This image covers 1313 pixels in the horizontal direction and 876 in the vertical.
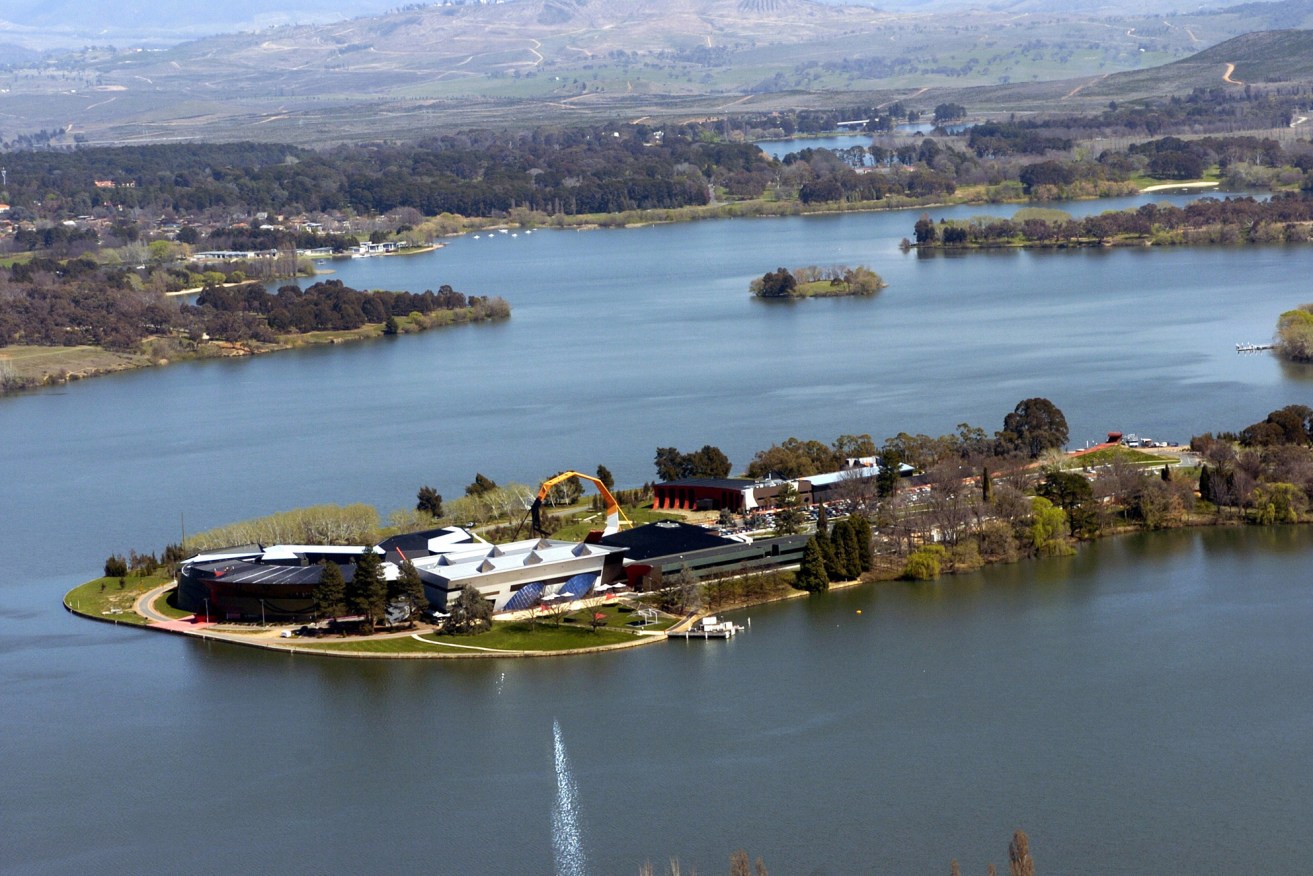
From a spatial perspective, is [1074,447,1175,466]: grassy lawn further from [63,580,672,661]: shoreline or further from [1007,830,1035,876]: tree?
[1007,830,1035,876]: tree

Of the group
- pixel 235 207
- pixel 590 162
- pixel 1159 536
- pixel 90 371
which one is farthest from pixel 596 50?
pixel 1159 536

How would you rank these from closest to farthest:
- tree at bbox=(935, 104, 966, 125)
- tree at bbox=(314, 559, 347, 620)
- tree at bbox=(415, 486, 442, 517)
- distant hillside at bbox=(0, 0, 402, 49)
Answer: tree at bbox=(314, 559, 347, 620) → tree at bbox=(415, 486, 442, 517) → tree at bbox=(935, 104, 966, 125) → distant hillside at bbox=(0, 0, 402, 49)

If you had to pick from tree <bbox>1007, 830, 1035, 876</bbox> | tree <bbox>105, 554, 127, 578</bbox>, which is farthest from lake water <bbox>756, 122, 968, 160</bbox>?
tree <bbox>1007, 830, 1035, 876</bbox>

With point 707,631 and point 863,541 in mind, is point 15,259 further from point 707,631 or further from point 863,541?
point 707,631

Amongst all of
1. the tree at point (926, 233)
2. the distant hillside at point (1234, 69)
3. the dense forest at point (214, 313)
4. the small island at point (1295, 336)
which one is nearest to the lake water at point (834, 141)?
the distant hillside at point (1234, 69)

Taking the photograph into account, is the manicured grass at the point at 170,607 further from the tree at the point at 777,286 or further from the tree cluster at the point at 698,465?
the tree at the point at 777,286

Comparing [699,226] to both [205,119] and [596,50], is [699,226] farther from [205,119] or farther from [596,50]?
[596,50]
